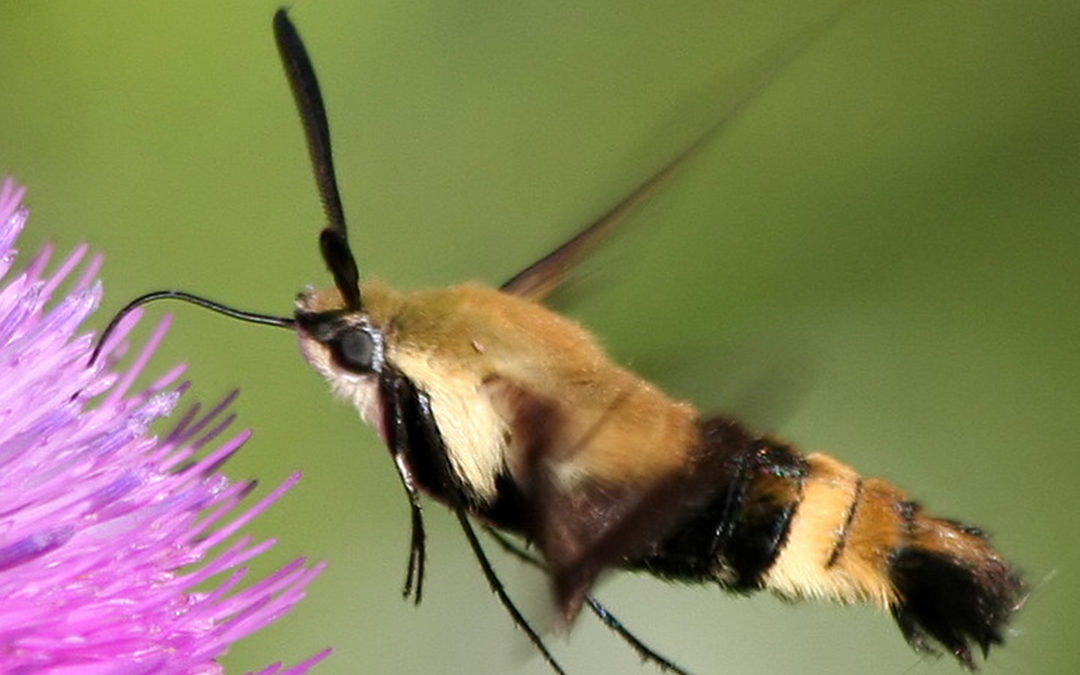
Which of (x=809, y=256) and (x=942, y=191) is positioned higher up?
(x=942, y=191)

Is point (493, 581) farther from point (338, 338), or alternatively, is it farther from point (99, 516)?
point (99, 516)

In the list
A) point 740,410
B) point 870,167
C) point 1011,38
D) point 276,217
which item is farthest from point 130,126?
point 740,410

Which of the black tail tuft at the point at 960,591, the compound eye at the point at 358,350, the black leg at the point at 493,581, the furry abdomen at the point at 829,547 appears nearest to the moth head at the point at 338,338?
the compound eye at the point at 358,350

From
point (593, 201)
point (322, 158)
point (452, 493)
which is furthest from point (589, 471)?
point (593, 201)

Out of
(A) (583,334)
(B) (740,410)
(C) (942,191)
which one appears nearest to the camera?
(B) (740,410)

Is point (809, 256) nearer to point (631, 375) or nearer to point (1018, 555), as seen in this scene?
point (1018, 555)

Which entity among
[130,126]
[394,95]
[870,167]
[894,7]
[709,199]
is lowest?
[130,126]

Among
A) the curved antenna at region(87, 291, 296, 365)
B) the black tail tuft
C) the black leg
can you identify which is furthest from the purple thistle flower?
the black tail tuft
